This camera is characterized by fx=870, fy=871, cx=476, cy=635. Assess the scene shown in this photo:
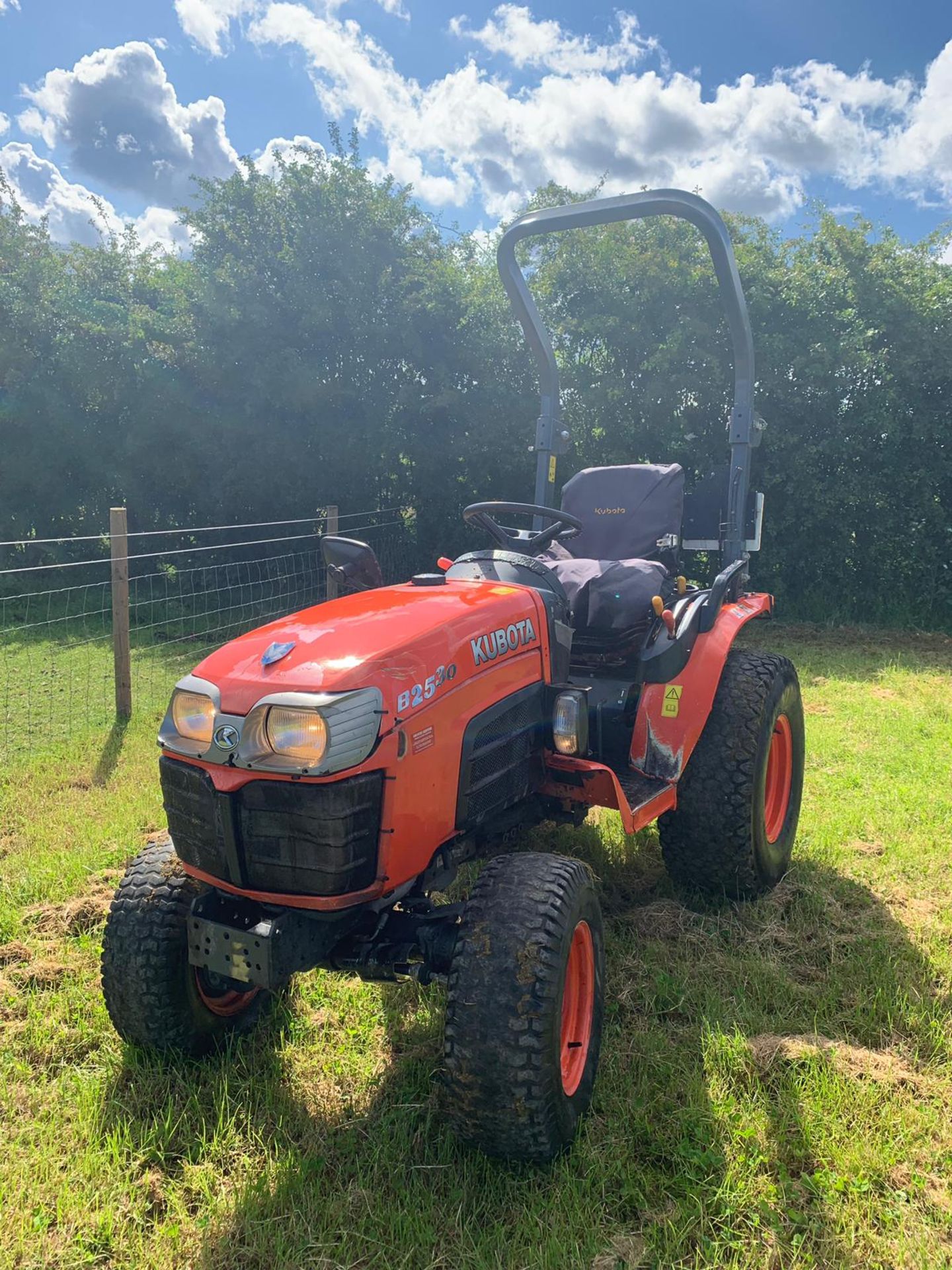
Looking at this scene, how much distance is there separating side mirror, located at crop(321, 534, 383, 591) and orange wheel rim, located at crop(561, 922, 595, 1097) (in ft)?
4.42

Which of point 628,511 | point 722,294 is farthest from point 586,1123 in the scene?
point 722,294

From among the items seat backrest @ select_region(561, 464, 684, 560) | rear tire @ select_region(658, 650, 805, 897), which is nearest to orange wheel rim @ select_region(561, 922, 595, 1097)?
rear tire @ select_region(658, 650, 805, 897)

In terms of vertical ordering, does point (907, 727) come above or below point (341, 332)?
below

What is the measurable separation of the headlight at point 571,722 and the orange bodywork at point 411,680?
0.27 ft

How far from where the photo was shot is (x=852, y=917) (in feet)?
10.3

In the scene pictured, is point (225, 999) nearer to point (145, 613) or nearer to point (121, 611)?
point (121, 611)

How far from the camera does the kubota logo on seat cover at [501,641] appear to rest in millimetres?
2314

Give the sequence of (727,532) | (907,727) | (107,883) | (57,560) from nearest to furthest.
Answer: (107,883) < (727,532) < (907,727) < (57,560)

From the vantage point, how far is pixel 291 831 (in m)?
1.96

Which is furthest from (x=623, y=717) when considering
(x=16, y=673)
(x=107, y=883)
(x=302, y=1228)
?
(x=16, y=673)

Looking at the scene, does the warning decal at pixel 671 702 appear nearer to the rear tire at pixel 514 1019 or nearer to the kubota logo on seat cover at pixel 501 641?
the kubota logo on seat cover at pixel 501 641

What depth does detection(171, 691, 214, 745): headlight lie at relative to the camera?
206 centimetres

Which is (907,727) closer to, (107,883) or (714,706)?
(714,706)

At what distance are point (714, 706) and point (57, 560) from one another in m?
10.7
